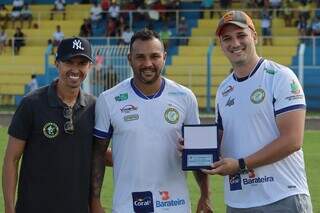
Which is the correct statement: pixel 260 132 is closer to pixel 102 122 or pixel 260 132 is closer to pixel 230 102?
pixel 230 102

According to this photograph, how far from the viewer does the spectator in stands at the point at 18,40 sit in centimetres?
3338

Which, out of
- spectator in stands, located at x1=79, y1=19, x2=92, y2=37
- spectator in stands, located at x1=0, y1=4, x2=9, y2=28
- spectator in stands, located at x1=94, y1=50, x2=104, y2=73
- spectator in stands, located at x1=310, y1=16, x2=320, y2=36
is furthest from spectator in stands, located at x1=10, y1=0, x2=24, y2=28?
spectator in stands, located at x1=310, y1=16, x2=320, y2=36

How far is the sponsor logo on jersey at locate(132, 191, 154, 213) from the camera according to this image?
19.5 ft

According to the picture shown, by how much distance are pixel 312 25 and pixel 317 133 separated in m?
9.90

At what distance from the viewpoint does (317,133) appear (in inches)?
838

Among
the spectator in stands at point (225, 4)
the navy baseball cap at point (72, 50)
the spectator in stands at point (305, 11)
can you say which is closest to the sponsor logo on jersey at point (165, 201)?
the navy baseball cap at point (72, 50)

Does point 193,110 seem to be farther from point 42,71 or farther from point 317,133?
point 42,71

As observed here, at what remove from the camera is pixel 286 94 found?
5.56 metres

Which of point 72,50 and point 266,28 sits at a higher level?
point 266,28

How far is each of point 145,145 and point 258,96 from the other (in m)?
0.83

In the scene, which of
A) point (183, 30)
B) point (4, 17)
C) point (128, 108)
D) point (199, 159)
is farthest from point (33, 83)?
point (199, 159)

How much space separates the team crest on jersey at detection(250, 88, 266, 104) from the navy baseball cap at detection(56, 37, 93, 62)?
1154 millimetres

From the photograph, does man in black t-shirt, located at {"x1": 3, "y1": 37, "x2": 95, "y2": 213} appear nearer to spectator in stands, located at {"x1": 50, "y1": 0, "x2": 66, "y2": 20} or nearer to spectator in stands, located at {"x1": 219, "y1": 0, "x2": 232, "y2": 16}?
spectator in stands, located at {"x1": 219, "y1": 0, "x2": 232, "y2": 16}

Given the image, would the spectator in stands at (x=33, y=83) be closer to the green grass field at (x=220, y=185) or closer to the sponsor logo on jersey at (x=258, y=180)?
the green grass field at (x=220, y=185)
